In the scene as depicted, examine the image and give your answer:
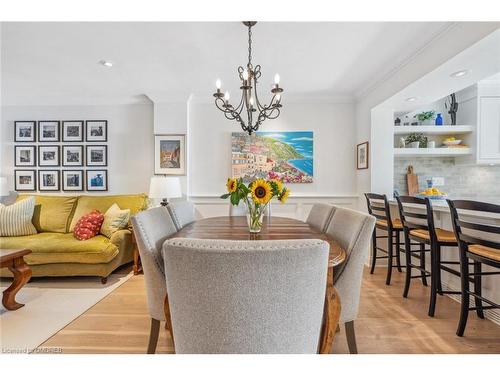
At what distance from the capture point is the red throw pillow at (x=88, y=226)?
311cm

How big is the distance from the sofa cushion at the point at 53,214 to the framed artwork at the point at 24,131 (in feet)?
3.66

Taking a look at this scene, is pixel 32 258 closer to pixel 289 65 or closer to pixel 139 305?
pixel 139 305

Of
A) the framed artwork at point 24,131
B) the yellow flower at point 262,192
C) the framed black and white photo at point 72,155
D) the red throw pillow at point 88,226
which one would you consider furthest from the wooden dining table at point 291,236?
the framed artwork at point 24,131

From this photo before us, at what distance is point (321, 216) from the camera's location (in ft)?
7.18

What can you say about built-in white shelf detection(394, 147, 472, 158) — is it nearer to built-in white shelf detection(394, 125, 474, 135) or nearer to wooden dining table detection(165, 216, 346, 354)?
built-in white shelf detection(394, 125, 474, 135)

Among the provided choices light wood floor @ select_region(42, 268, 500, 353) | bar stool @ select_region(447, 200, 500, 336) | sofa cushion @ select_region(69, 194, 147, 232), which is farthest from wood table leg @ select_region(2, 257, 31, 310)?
bar stool @ select_region(447, 200, 500, 336)

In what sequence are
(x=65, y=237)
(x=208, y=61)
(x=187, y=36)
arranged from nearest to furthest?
(x=187, y=36) → (x=208, y=61) → (x=65, y=237)

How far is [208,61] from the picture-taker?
2791 millimetres

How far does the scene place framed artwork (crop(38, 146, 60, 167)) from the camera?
410cm

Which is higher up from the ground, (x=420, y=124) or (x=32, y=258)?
(x=420, y=124)

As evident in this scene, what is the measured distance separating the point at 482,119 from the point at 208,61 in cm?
377

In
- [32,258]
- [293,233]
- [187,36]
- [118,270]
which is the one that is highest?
[187,36]
